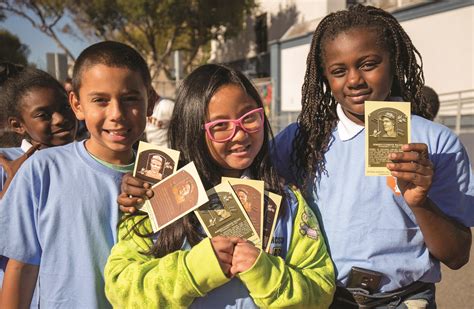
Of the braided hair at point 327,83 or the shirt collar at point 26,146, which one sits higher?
the braided hair at point 327,83

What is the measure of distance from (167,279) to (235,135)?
56 cm

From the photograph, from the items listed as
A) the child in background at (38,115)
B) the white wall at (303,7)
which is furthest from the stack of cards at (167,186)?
the white wall at (303,7)

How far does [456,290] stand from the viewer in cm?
374

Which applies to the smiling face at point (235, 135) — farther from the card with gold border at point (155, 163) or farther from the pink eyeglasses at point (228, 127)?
the card with gold border at point (155, 163)

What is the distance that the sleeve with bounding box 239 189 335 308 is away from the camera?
1.41 meters

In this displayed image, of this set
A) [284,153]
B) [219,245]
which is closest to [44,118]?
[284,153]

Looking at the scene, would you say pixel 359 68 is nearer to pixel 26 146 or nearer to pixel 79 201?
pixel 79 201

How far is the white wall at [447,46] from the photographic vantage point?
11.4 metres

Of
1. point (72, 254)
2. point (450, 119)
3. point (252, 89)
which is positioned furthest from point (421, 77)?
point (450, 119)

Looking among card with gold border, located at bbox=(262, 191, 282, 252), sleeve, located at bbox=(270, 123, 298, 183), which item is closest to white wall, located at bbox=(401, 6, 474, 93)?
sleeve, located at bbox=(270, 123, 298, 183)

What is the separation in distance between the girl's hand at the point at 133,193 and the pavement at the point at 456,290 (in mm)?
2978

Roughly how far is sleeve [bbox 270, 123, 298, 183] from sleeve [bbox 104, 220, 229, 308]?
1.96 ft

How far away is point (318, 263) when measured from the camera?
159 cm

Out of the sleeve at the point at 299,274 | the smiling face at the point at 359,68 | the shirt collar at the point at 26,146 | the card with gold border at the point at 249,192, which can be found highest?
the smiling face at the point at 359,68
